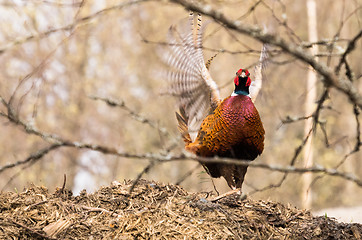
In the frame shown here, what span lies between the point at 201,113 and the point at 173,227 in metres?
1.87

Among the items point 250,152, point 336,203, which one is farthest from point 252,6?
point 336,203

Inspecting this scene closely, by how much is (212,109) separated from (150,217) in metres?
1.94

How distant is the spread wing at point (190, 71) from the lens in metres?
4.24

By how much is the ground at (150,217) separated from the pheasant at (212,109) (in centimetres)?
67

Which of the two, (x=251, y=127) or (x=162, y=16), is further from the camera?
(x=162, y=16)

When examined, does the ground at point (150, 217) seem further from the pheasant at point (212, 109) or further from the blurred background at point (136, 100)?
the blurred background at point (136, 100)

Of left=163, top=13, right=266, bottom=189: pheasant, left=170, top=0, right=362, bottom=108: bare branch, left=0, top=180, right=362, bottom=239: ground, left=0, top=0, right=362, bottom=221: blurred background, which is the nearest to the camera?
left=170, top=0, right=362, bottom=108: bare branch

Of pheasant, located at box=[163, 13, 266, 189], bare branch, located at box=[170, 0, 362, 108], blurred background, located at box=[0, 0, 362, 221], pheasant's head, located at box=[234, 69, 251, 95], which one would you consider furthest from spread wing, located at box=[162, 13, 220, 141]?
blurred background, located at box=[0, 0, 362, 221]

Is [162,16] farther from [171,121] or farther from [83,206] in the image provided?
[83,206]

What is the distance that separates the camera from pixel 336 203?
14.2 m

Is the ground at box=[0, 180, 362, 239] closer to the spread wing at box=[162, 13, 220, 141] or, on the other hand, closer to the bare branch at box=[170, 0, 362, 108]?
the spread wing at box=[162, 13, 220, 141]

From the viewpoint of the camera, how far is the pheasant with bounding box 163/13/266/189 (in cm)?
407

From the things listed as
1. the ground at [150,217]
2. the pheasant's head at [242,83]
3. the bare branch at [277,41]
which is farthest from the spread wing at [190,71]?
the bare branch at [277,41]

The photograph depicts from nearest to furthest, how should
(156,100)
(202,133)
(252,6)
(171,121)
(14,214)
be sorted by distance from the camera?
(252,6) → (14,214) → (202,133) → (171,121) → (156,100)
